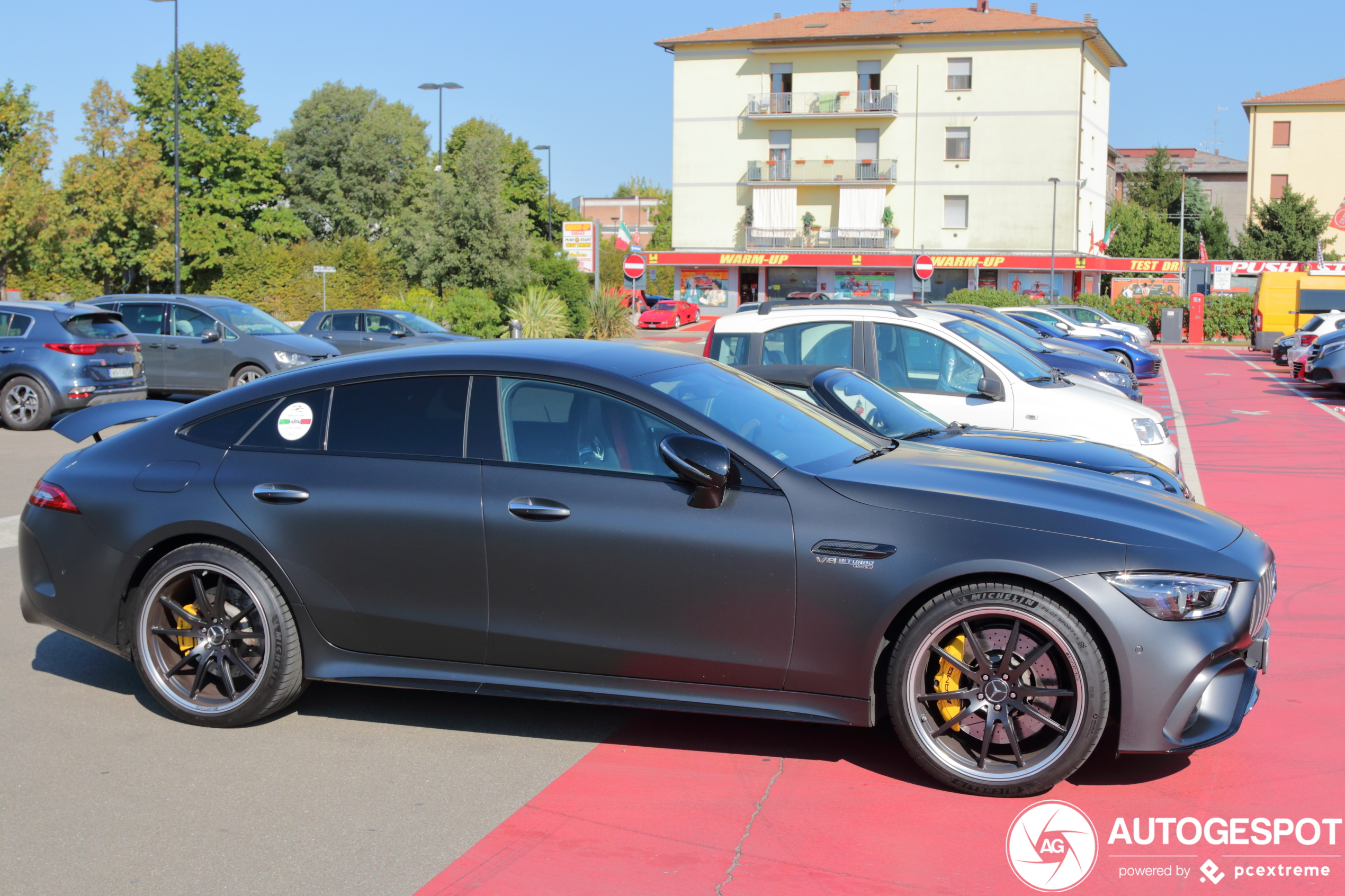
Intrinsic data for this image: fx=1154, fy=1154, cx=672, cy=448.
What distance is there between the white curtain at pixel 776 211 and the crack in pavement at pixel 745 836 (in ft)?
201

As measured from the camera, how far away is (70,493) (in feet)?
16.1

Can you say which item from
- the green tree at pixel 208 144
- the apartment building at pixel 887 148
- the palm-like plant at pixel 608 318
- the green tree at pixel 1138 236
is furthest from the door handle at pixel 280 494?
the green tree at pixel 1138 236

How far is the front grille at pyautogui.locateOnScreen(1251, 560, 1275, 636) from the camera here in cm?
393

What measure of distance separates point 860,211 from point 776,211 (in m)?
4.67

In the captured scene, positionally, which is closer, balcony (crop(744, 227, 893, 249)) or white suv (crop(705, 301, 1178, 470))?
white suv (crop(705, 301, 1178, 470))

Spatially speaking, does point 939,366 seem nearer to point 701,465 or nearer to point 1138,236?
point 701,465

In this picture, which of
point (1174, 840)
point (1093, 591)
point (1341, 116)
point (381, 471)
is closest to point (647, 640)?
point (381, 471)

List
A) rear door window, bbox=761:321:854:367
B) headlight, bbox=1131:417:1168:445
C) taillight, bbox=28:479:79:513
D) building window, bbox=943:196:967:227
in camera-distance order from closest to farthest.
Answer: taillight, bbox=28:479:79:513, headlight, bbox=1131:417:1168:445, rear door window, bbox=761:321:854:367, building window, bbox=943:196:967:227

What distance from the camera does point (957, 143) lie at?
61.1 meters

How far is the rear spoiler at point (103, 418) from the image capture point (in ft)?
18.2

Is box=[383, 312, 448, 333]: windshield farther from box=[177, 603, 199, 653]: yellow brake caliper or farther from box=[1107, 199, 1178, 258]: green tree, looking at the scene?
box=[1107, 199, 1178, 258]: green tree

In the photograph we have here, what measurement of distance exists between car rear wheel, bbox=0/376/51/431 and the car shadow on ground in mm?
11031

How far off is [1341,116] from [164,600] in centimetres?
8501

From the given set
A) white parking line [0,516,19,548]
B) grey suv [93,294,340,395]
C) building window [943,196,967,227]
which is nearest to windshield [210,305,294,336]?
grey suv [93,294,340,395]
